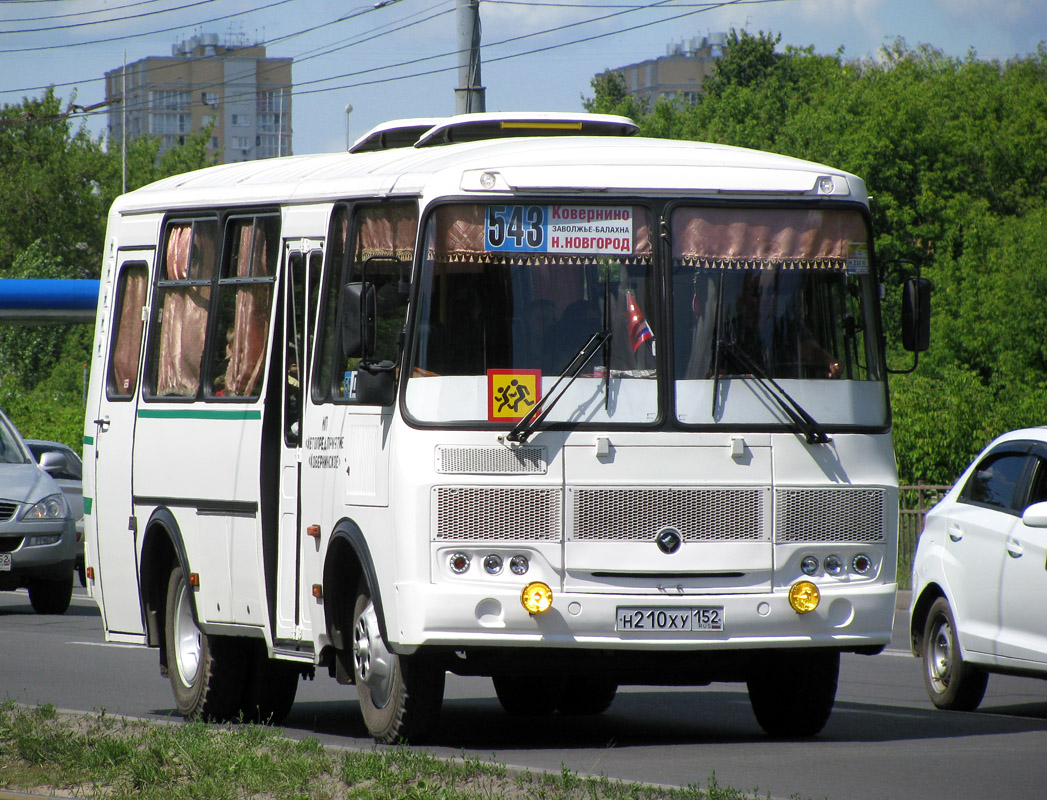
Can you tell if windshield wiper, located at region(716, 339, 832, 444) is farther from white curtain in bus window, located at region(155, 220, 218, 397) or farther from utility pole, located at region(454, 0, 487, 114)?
utility pole, located at region(454, 0, 487, 114)

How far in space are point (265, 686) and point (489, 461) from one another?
2.86 meters

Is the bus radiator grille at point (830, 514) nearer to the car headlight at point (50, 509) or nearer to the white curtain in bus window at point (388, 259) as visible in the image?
the white curtain in bus window at point (388, 259)

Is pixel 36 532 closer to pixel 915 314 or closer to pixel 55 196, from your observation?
pixel 915 314

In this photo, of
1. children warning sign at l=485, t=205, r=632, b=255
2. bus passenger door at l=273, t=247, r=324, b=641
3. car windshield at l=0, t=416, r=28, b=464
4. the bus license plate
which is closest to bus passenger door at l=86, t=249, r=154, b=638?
bus passenger door at l=273, t=247, r=324, b=641

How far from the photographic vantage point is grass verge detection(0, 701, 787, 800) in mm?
7102

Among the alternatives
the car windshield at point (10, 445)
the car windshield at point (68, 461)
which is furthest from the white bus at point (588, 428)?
the car windshield at point (68, 461)

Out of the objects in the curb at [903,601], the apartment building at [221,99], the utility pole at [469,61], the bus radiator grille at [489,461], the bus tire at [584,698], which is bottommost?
the curb at [903,601]

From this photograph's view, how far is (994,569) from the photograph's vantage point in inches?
439

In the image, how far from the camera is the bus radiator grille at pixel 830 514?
9102 millimetres

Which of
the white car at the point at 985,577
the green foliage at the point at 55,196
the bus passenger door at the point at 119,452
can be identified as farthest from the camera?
the green foliage at the point at 55,196

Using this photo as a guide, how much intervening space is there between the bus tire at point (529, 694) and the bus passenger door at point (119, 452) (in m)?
2.27

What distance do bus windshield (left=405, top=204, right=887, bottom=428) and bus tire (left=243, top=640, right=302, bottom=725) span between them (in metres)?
2.75

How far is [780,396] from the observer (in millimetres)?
9195

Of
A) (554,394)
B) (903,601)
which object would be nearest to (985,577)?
(554,394)
